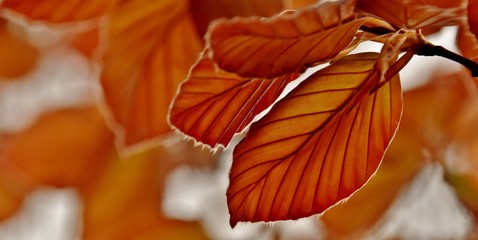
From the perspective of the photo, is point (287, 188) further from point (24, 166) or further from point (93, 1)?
point (24, 166)

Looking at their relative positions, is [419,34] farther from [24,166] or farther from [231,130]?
[24,166]

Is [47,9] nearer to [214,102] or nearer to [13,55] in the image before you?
[214,102]

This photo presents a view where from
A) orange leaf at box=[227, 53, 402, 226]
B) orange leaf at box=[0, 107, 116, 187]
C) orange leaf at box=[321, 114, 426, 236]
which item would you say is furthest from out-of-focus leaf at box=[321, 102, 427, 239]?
orange leaf at box=[227, 53, 402, 226]

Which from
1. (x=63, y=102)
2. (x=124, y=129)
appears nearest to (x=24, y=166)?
(x=63, y=102)

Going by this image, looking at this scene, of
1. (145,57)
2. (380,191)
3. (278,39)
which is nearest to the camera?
(278,39)

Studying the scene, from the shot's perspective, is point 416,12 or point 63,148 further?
point 63,148

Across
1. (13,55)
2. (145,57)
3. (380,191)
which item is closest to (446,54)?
(145,57)

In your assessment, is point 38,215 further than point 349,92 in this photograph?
Yes

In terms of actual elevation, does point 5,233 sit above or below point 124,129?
below
